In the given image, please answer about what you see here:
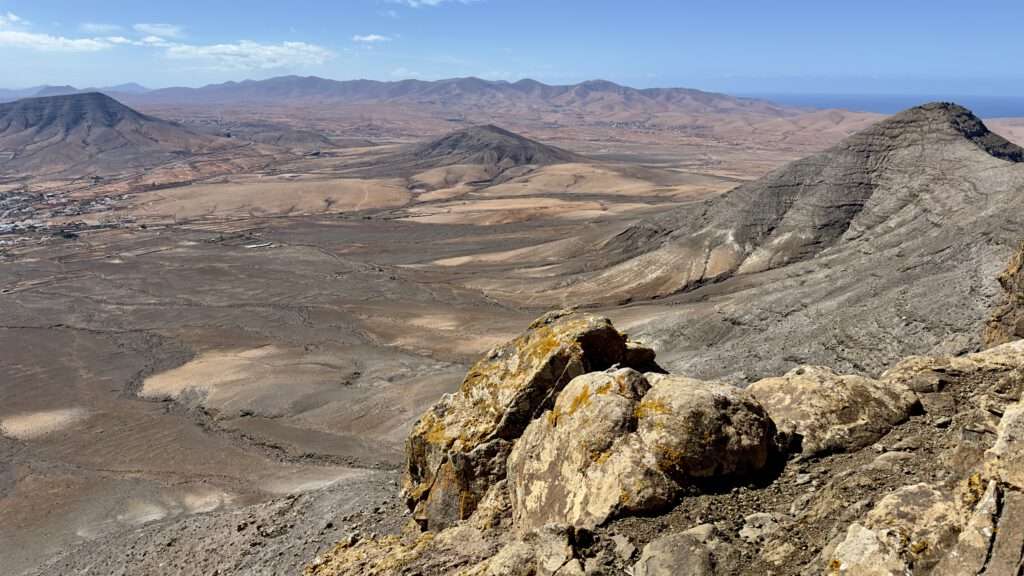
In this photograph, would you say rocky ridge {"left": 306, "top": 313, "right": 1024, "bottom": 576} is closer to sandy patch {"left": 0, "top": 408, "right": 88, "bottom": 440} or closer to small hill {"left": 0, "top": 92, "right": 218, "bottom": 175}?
sandy patch {"left": 0, "top": 408, "right": 88, "bottom": 440}

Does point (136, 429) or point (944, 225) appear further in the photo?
point (944, 225)

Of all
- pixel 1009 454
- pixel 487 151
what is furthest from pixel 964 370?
pixel 487 151

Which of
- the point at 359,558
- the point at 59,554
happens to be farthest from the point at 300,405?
the point at 359,558

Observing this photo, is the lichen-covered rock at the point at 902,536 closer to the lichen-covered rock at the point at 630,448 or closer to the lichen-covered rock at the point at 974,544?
the lichen-covered rock at the point at 974,544

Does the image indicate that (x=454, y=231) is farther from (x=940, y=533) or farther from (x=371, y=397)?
(x=940, y=533)

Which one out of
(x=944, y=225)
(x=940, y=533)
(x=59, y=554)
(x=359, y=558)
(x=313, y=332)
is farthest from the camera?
(x=313, y=332)
